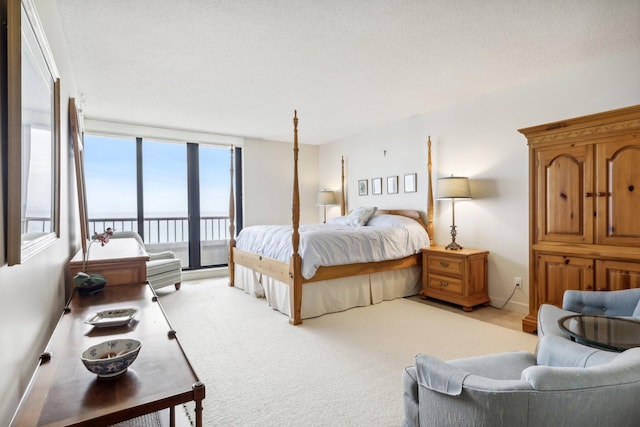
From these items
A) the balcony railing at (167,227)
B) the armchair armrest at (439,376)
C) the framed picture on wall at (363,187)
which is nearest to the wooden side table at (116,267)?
the armchair armrest at (439,376)

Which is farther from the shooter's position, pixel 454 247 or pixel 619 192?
pixel 454 247

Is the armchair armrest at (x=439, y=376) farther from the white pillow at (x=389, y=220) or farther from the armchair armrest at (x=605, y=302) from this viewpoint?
the white pillow at (x=389, y=220)

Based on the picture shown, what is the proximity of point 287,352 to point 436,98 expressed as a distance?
3.37m

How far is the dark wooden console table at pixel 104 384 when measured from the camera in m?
0.87

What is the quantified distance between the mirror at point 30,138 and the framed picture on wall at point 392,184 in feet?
13.9

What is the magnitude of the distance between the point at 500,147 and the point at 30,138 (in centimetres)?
413

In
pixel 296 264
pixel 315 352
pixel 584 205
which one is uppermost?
pixel 584 205

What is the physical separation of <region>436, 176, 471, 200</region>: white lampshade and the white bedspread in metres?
0.72

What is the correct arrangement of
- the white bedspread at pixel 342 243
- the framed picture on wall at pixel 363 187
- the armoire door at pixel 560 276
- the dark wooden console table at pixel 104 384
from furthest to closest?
the framed picture on wall at pixel 363 187 < the white bedspread at pixel 342 243 < the armoire door at pixel 560 276 < the dark wooden console table at pixel 104 384

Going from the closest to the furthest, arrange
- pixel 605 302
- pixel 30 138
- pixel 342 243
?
pixel 30 138 → pixel 605 302 → pixel 342 243

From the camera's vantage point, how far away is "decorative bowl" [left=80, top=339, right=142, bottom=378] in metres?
1.00

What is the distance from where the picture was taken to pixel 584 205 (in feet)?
8.92

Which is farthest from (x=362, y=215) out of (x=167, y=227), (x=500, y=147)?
(x=167, y=227)

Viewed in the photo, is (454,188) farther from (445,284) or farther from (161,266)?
(161,266)
